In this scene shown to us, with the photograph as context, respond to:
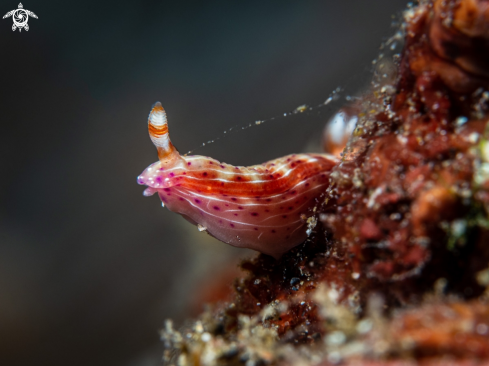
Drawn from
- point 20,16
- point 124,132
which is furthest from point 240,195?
point 20,16

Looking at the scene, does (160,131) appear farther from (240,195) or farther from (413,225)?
(413,225)

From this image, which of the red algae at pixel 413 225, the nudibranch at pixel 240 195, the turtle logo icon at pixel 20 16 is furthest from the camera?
the turtle logo icon at pixel 20 16

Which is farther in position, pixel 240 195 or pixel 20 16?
pixel 20 16

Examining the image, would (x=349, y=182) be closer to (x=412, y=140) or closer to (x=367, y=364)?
(x=412, y=140)

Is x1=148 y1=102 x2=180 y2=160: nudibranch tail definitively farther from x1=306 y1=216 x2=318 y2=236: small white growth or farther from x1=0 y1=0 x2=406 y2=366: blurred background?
x1=0 y1=0 x2=406 y2=366: blurred background

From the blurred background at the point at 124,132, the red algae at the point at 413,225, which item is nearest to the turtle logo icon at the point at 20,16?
the blurred background at the point at 124,132

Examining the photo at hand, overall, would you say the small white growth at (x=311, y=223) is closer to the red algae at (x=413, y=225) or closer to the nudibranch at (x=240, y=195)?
the nudibranch at (x=240, y=195)

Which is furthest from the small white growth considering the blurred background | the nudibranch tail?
the blurred background
